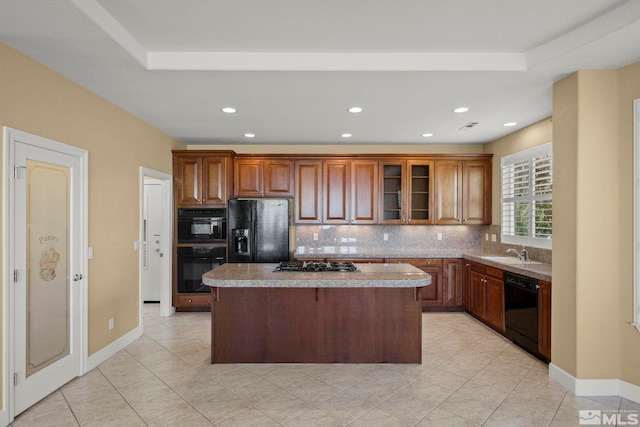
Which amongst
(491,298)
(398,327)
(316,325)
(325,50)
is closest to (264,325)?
(316,325)

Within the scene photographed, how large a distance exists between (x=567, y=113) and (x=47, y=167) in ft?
14.0

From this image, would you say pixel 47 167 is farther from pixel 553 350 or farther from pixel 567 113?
pixel 553 350

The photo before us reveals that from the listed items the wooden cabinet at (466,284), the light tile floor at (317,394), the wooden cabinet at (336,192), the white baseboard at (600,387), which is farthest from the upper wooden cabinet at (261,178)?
the white baseboard at (600,387)

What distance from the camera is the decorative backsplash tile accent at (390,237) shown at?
5.89 m

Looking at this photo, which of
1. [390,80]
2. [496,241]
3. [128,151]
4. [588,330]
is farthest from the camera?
[496,241]

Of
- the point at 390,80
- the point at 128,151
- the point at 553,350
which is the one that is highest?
the point at 390,80

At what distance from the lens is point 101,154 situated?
3562mm

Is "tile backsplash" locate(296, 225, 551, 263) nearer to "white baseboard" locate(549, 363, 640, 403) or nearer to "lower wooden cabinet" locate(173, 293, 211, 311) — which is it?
"lower wooden cabinet" locate(173, 293, 211, 311)

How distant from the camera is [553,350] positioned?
318 centimetres

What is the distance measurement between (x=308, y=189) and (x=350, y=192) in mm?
655

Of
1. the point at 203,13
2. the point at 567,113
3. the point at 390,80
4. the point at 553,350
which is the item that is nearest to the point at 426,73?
the point at 390,80

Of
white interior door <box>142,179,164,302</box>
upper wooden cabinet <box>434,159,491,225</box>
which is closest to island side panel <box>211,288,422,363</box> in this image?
upper wooden cabinet <box>434,159,491,225</box>

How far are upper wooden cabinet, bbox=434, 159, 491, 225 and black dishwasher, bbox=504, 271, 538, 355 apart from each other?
160cm

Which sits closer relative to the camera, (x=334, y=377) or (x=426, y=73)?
(x=426, y=73)
